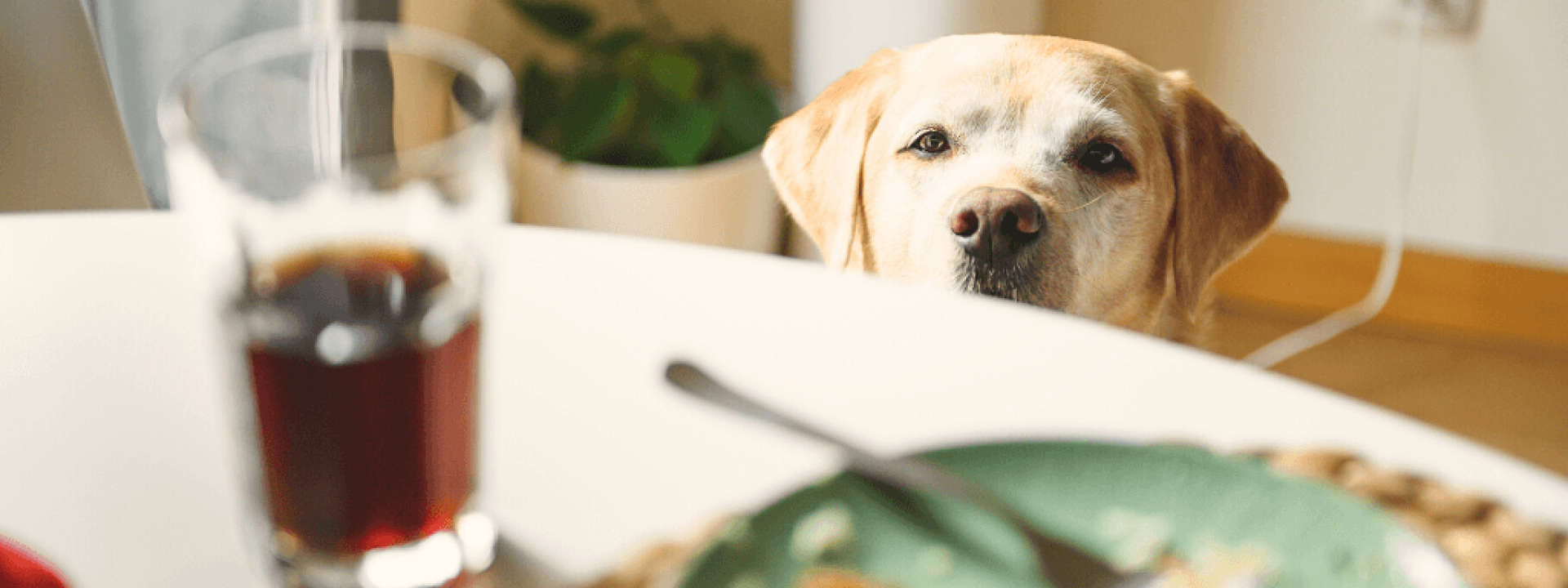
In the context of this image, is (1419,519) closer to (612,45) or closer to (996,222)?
(996,222)

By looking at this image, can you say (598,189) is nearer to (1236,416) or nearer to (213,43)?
(213,43)

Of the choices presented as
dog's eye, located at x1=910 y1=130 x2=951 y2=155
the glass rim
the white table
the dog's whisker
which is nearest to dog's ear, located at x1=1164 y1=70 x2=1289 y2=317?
the dog's whisker

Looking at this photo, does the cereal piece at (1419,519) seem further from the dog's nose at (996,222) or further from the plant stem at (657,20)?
the plant stem at (657,20)

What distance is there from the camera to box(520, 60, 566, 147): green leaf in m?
2.18

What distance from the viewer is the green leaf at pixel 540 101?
218 cm

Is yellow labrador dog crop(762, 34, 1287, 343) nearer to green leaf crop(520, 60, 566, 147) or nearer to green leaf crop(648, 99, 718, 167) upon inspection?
green leaf crop(648, 99, 718, 167)

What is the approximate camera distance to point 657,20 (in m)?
2.43

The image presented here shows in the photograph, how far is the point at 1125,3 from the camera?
5.02 feet

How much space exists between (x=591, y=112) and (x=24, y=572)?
5.77 feet

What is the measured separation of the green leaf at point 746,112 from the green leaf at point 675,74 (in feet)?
0.22

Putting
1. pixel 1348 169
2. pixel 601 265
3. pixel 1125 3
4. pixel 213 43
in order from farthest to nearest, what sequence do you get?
pixel 1348 169, pixel 213 43, pixel 1125 3, pixel 601 265

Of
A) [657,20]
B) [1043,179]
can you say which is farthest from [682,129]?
[1043,179]

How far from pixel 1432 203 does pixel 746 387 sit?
204 cm

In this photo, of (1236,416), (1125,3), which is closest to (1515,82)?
(1125,3)
